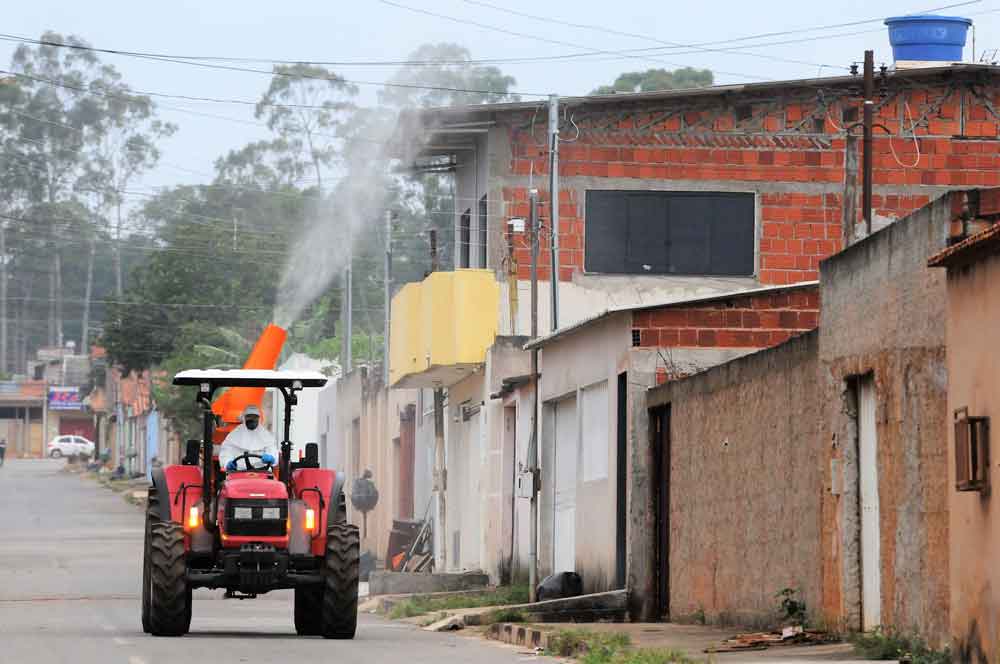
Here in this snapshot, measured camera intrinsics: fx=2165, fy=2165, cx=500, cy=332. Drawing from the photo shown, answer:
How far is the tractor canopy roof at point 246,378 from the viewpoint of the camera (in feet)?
65.6

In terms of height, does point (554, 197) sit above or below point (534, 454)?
above

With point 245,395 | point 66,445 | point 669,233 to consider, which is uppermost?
point 669,233

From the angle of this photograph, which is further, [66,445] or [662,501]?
[66,445]

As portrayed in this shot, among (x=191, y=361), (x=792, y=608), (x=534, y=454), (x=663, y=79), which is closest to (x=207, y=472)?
(x=792, y=608)

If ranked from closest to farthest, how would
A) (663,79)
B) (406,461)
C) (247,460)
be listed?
(247,460), (406,461), (663,79)

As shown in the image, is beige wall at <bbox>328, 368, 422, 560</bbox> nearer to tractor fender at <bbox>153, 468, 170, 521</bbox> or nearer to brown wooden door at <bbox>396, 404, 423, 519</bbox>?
brown wooden door at <bbox>396, 404, 423, 519</bbox>

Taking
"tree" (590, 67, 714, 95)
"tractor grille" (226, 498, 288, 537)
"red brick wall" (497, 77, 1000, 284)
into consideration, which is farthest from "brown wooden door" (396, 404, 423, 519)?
"tree" (590, 67, 714, 95)

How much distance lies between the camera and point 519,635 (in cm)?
2116

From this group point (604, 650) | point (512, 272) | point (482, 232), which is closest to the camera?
point (604, 650)

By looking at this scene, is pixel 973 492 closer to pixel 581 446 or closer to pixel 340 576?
pixel 340 576

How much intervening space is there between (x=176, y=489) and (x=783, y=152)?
1736 cm

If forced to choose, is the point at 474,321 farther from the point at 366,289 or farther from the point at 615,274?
the point at 366,289

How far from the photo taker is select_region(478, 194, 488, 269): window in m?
35.6

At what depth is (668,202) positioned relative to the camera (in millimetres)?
34625
